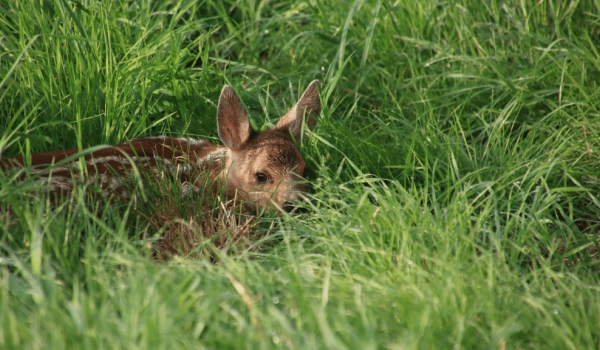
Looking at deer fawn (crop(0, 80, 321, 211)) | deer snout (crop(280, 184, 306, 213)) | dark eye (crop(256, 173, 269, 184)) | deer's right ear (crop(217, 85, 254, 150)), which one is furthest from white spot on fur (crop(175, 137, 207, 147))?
deer snout (crop(280, 184, 306, 213))

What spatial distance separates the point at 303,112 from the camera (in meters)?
4.08

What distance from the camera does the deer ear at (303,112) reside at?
13.5ft

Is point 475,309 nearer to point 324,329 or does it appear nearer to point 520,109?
point 324,329

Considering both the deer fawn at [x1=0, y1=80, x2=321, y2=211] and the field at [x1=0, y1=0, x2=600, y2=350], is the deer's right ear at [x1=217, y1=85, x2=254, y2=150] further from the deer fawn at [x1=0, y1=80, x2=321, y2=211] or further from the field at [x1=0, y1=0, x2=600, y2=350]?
the field at [x1=0, y1=0, x2=600, y2=350]

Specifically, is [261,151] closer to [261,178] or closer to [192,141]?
[261,178]

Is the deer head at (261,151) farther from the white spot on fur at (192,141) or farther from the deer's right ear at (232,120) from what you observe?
the white spot on fur at (192,141)

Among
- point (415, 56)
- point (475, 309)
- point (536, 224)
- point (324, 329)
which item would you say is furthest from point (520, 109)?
point (324, 329)

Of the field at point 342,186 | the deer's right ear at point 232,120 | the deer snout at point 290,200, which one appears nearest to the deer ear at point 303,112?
the field at point 342,186

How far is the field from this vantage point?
85.1 inches

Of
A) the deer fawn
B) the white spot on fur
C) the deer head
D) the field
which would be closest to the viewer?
the field

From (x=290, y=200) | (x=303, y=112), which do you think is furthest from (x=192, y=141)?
(x=290, y=200)

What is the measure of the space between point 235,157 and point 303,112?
554 mm

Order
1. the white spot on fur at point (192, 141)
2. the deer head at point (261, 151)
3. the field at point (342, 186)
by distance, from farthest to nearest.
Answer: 1. the white spot on fur at point (192, 141)
2. the deer head at point (261, 151)
3. the field at point (342, 186)

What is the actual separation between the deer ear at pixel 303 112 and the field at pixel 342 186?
13cm
